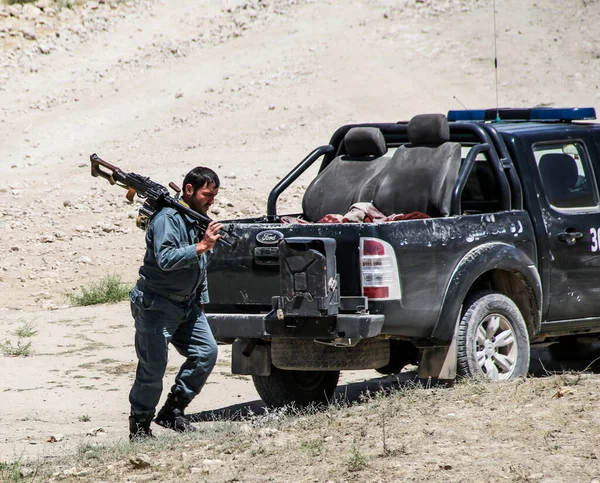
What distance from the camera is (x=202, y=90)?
1011 inches

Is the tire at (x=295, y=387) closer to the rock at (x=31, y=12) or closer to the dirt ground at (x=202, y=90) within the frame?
the dirt ground at (x=202, y=90)

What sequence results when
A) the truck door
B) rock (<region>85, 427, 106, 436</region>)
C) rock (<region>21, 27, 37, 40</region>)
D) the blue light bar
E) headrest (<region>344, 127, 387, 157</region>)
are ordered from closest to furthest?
rock (<region>85, 427, 106, 436</region>) < the truck door < the blue light bar < headrest (<region>344, 127, 387, 157</region>) < rock (<region>21, 27, 37, 40</region>)

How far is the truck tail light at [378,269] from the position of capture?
21.1ft

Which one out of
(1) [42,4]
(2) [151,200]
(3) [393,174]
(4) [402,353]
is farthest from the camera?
(1) [42,4]

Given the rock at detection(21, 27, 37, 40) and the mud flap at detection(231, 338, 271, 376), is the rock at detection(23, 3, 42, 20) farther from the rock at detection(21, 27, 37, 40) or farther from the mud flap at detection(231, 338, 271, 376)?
the mud flap at detection(231, 338, 271, 376)

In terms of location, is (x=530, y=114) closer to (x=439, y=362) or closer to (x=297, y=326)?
(x=439, y=362)

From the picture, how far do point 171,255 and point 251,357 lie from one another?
1.27 meters

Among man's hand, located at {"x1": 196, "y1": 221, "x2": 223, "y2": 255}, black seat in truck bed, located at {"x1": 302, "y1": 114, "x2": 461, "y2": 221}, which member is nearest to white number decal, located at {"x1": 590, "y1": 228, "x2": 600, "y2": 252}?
→ black seat in truck bed, located at {"x1": 302, "y1": 114, "x2": 461, "y2": 221}

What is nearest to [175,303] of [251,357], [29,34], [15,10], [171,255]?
[171,255]

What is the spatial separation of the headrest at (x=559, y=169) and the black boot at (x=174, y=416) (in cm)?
278

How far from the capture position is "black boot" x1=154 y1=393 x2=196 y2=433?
21.8 ft

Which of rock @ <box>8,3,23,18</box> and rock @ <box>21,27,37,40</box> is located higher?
rock @ <box>8,3,23,18</box>

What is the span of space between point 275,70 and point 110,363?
17.1m

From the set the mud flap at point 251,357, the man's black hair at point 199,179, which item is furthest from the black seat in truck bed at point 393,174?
the man's black hair at point 199,179
